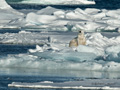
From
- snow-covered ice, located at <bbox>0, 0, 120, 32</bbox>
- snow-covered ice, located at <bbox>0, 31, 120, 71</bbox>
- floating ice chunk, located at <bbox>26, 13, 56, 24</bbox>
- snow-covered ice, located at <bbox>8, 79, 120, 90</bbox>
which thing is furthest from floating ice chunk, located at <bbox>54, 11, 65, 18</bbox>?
snow-covered ice, located at <bbox>8, 79, 120, 90</bbox>

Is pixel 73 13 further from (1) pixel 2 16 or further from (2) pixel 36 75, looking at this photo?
(2) pixel 36 75

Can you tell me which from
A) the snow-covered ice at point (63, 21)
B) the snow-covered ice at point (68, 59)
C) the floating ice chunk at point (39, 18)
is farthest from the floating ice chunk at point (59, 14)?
the snow-covered ice at point (68, 59)

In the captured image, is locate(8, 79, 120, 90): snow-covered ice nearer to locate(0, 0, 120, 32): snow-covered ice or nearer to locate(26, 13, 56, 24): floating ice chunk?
locate(0, 0, 120, 32): snow-covered ice

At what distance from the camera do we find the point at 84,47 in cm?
1580

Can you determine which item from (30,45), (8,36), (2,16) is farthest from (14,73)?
(2,16)

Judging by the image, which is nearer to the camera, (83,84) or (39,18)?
(83,84)

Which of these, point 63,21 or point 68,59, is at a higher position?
point 68,59

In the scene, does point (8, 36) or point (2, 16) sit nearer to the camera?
point (8, 36)

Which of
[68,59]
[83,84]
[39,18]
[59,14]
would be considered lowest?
[59,14]

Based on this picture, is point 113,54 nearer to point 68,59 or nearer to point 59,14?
point 68,59

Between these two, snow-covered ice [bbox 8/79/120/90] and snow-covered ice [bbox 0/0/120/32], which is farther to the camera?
snow-covered ice [bbox 0/0/120/32]

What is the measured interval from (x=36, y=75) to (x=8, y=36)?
26.0 feet

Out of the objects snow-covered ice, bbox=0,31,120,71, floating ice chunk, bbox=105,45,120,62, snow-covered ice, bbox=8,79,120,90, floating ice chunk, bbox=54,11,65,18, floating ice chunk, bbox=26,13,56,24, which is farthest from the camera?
floating ice chunk, bbox=54,11,65,18

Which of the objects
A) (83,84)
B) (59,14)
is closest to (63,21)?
(59,14)
